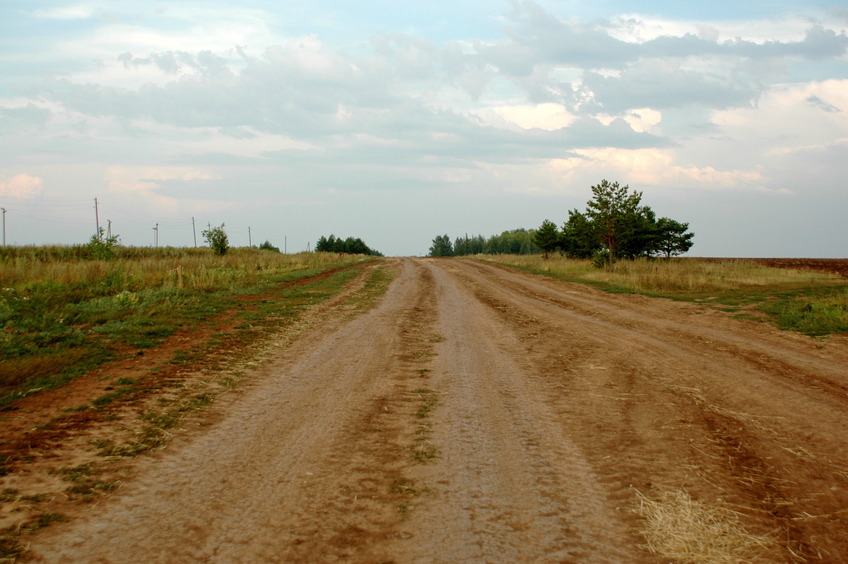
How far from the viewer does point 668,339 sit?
1002 cm

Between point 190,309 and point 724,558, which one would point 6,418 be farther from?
point 190,309

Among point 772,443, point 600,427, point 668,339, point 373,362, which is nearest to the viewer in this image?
point 772,443

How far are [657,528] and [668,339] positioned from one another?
7459 mm

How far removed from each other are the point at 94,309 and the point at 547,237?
4505 centimetres

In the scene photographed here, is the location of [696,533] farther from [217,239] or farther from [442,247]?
[442,247]

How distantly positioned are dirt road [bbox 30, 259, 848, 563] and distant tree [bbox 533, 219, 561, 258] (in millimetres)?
44060

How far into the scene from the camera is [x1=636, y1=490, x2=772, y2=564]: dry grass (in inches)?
120

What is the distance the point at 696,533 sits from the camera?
3.25 m

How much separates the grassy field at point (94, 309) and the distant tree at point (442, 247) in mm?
152044

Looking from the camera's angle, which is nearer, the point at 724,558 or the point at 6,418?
the point at 724,558

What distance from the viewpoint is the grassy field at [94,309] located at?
728 cm

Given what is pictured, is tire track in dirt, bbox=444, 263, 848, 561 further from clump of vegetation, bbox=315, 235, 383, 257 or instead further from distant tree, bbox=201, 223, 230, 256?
clump of vegetation, bbox=315, 235, 383, 257

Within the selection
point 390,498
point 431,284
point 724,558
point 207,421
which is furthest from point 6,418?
point 431,284

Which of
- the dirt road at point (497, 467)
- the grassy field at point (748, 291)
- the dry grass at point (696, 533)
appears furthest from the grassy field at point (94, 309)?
the grassy field at point (748, 291)
